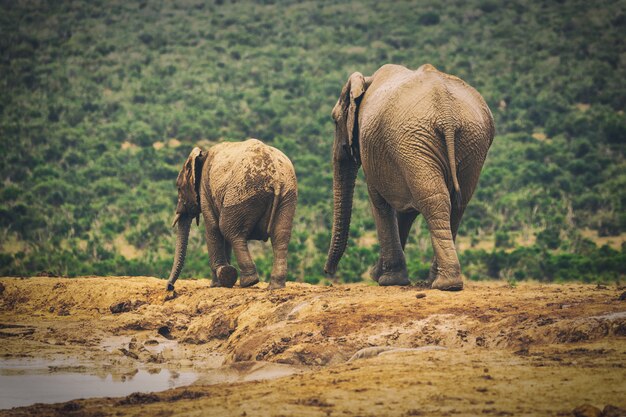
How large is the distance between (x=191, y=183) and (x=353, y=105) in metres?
3.40

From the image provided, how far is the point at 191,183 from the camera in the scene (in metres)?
16.1

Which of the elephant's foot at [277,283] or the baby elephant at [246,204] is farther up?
the baby elephant at [246,204]

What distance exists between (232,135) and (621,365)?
33.0 m

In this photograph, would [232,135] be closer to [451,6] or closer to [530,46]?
[530,46]

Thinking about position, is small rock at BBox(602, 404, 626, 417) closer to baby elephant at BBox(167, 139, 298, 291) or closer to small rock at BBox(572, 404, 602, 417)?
small rock at BBox(572, 404, 602, 417)

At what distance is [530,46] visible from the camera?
170 feet

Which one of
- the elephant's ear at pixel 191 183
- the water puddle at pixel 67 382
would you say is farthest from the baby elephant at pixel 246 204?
the water puddle at pixel 67 382

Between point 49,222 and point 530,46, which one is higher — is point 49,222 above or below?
below

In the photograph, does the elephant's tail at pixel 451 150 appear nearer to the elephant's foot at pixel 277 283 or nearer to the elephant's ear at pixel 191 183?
the elephant's foot at pixel 277 283

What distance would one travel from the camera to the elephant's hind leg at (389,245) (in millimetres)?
13836

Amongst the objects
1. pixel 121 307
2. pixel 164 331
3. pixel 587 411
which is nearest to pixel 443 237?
pixel 164 331

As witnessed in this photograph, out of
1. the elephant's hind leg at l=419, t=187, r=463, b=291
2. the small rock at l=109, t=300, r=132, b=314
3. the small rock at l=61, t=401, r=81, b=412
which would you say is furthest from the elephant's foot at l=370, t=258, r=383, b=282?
the small rock at l=61, t=401, r=81, b=412

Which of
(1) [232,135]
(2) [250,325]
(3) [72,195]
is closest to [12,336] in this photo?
(2) [250,325]

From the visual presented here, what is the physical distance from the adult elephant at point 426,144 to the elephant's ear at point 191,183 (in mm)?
3016
